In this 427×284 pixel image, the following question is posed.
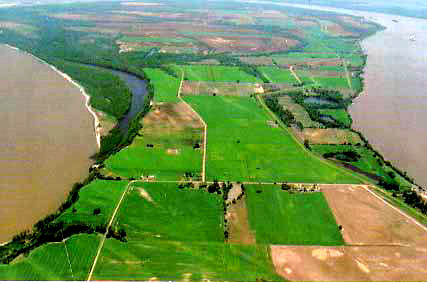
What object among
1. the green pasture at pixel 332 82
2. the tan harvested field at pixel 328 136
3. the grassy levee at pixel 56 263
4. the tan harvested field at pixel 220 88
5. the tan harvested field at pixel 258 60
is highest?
the tan harvested field at pixel 258 60

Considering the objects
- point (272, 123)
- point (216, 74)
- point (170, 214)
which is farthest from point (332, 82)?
point (170, 214)

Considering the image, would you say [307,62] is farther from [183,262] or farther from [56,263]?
[56,263]

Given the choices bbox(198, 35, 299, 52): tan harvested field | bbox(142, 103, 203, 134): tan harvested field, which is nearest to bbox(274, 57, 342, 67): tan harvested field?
bbox(198, 35, 299, 52): tan harvested field

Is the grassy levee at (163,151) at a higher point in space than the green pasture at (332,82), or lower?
lower

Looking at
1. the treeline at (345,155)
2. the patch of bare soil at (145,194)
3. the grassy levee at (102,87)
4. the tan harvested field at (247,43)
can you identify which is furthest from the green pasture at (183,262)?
the tan harvested field at (247,43)

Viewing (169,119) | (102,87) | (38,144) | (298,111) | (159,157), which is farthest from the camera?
(102,87)

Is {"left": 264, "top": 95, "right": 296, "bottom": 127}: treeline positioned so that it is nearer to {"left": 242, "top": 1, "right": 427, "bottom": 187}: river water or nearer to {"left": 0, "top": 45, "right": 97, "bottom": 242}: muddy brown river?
{"left": 242, "top": 1, "right": 427, "bottom": 187}: river water

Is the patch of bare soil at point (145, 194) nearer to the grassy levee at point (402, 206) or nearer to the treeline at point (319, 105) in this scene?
the grassy levee at point (402, 206)

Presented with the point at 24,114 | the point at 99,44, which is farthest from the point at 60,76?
the point at 99,44
